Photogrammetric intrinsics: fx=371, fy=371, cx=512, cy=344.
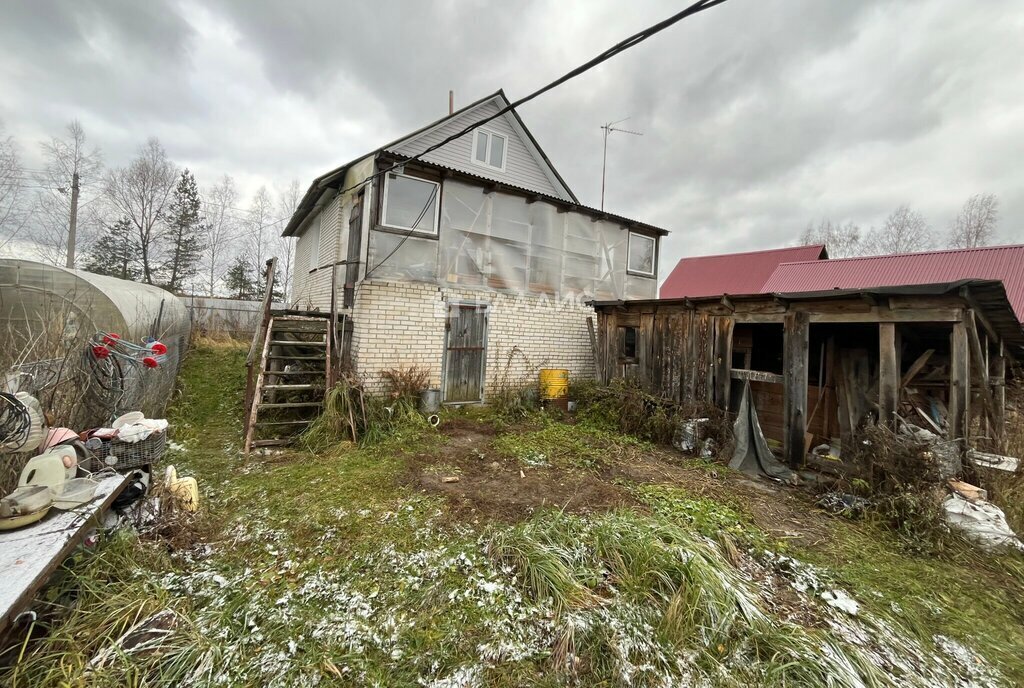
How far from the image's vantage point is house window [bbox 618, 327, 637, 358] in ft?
26.2

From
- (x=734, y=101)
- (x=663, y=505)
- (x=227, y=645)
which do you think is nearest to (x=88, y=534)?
(x=227, y=645)

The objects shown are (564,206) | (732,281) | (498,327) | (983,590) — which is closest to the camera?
(983,590)

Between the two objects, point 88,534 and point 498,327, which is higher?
point 498,327

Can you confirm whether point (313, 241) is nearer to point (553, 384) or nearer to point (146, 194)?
point (553, 384)

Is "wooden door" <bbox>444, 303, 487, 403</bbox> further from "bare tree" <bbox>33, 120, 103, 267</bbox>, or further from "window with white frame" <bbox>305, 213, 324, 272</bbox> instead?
"bare tree" <bbox>33, 120, 103, 267</bbox>

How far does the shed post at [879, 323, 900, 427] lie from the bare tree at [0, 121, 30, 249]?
2650 cm

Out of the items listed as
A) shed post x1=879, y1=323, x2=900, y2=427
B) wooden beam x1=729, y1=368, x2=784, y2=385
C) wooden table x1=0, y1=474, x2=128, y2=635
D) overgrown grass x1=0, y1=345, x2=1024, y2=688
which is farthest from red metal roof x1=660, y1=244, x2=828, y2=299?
wooden table x1=0, y1=474, x2=128, y2=635

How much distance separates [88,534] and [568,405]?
7.12m

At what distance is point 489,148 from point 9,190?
2049 centimetres

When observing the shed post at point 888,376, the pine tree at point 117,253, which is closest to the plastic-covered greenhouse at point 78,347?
the shed post at point 888,376

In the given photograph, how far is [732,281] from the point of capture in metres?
20.6

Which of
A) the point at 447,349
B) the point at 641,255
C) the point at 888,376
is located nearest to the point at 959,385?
the point at 888,376

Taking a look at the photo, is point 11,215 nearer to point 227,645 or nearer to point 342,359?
point 342,359

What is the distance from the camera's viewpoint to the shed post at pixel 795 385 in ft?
17.3
